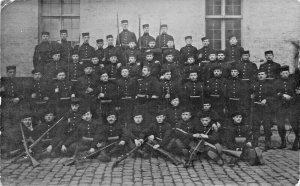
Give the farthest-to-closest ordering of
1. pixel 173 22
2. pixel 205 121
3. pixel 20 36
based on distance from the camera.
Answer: pixel 20 36 → pixel 173 22 → pixel 205 121

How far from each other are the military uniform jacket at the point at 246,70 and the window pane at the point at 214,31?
3.71ft

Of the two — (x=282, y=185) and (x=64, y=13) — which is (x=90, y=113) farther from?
(x=282, y=185)

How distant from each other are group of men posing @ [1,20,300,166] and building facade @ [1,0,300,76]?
63 cm

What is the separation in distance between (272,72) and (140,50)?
270 centimetres

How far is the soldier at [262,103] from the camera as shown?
20.3ft

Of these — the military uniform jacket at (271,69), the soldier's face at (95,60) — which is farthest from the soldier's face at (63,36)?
the military uniform jacket at (271,69)

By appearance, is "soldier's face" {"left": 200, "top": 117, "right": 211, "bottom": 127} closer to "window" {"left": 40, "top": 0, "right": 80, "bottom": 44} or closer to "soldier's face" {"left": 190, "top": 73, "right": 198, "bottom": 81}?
"soldier's face" {"left": 190, "top": 73, "right": 198, "bottom": 81}

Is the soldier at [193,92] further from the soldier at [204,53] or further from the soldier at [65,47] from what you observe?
the soldier at [65,47]

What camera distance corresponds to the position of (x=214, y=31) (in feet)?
25.6

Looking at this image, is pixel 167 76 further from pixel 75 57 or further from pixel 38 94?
pixel 38 94

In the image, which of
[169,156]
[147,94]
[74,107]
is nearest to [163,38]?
[147,94]

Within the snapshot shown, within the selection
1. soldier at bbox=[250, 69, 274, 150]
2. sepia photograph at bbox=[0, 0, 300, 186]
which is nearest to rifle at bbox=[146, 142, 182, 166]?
sepia photograph at bbox=[0, 0, 300, 186]

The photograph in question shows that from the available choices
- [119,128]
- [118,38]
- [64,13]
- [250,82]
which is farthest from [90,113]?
[250,82]

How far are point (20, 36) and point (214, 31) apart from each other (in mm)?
4511
